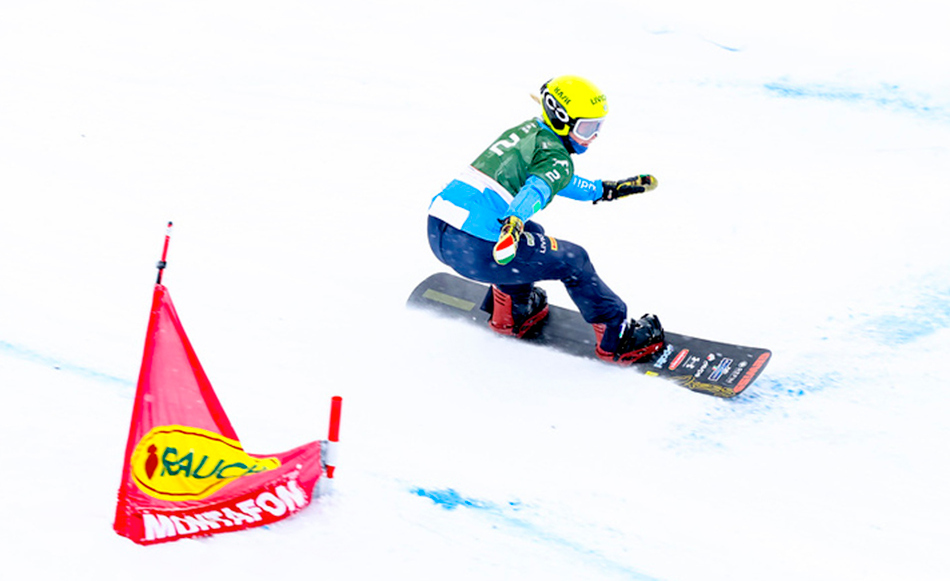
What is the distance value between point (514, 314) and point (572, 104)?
126 cm

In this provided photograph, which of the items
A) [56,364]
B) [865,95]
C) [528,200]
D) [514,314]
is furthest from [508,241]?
[865,95]

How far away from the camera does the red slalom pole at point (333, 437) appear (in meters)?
3.34

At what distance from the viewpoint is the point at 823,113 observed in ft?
25.4

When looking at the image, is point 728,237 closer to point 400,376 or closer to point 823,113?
point 823,113

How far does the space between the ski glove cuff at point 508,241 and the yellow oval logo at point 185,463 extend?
4.90 ft

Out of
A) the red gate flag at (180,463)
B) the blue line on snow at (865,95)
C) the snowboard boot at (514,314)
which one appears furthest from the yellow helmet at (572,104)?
the blue line on snow at (865,95)

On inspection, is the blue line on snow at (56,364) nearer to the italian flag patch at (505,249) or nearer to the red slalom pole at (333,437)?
the red slalom pole at (333,437)

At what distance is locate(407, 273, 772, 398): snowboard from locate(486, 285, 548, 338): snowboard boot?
0.06 m

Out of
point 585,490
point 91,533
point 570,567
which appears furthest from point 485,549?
point 91,533

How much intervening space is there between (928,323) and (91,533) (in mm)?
4534

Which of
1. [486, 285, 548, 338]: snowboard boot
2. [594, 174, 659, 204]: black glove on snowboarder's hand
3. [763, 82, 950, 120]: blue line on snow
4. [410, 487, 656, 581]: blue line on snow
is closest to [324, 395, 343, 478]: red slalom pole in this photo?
[410, 487, 656, 581]: blue line on snow

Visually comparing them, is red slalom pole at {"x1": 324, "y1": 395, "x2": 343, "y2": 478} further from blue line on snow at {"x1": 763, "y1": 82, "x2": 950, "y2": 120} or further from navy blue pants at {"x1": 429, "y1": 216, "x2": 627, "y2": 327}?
blue line on snow at {"x1": 763, "y1": 82, "x2": 950, "y2": 120}

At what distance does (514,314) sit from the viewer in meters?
5.27

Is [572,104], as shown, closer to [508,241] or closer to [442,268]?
[508,241]
